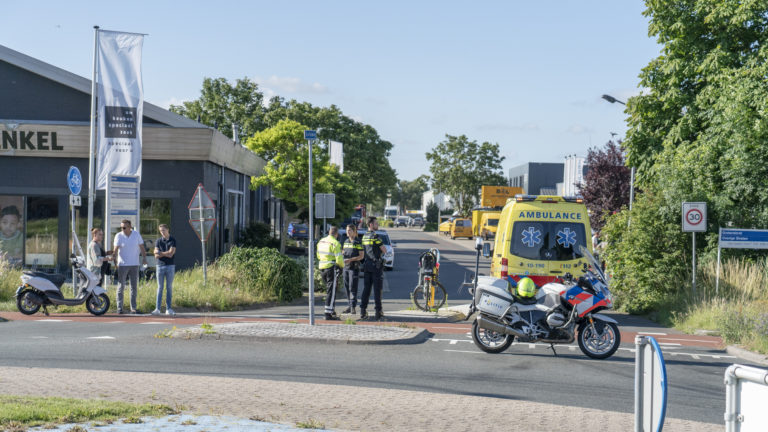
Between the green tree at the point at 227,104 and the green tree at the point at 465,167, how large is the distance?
1159 inches

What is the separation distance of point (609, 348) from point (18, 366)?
26.3 ft

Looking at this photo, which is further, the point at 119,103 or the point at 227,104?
the point at 227,104

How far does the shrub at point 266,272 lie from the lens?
19.2m

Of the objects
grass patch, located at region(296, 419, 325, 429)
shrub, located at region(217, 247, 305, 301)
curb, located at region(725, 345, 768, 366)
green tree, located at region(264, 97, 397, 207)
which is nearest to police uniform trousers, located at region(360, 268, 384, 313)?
shrub, located at region(217, 247, 305, 301)

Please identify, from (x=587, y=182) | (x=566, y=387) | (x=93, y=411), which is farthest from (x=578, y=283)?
(x=587, y=182)

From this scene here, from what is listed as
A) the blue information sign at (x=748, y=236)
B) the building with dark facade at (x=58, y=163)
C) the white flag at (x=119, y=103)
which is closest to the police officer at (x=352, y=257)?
the white flag at (x=119, y=103)

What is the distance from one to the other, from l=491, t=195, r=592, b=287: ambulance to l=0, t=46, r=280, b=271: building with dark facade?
39.2 feet

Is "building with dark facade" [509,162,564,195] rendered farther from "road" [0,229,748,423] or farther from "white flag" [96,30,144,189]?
"road" [0,229,748,423]

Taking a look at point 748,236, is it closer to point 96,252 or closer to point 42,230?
point 96,252

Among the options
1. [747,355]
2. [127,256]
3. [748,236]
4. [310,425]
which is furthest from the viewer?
[748,236]

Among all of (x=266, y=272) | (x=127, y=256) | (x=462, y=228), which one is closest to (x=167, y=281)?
(x=127, y=256)

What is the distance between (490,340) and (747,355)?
13.5ft

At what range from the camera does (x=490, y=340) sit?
39.0ft

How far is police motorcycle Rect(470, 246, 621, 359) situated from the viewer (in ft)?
37.7
